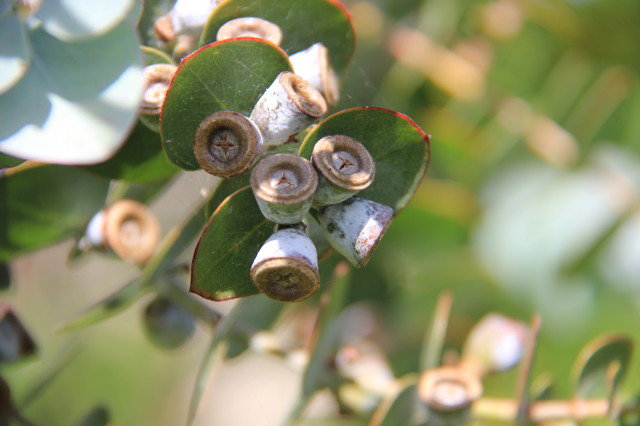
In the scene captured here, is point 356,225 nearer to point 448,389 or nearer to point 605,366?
point 448,389

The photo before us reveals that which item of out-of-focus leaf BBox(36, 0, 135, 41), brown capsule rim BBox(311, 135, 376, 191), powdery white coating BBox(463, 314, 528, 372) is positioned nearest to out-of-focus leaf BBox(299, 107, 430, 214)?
brown capsule rim BBox(311, 135, 376, 191)

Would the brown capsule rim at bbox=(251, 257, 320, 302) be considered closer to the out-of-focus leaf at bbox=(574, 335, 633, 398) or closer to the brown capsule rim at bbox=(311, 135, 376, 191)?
the brown capsule rim at bbox=(311, 135, 376, 191)

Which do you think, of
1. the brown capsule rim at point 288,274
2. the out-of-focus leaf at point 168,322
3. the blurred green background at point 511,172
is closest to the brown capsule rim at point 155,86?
the brown capsule rim at point 288,274

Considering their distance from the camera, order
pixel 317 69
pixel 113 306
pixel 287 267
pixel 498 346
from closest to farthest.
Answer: pixel 287 267, pixel 317 69, pixel 113 306, pixel 498 346

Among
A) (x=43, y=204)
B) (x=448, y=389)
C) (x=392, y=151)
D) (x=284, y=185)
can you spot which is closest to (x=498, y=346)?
(x=448, y=389)

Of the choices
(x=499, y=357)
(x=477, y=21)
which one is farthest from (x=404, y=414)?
(x=477, y=21)

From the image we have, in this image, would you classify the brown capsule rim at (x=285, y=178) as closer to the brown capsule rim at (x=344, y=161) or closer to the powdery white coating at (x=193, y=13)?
the brown capsule rim at (x=344, y=161)
